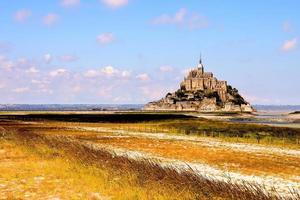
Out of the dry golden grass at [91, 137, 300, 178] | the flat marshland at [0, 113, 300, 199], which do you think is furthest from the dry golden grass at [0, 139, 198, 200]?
the dry golden grass at [91, 137, 300, 178]

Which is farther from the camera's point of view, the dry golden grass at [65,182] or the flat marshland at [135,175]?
the dry golden grass at [65,182]

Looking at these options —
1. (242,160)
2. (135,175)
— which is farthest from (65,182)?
(242,160)

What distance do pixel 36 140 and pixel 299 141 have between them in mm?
33939

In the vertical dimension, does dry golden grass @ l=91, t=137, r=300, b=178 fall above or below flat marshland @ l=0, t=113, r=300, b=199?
below

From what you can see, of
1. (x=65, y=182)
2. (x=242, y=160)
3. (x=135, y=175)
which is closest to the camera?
(x=135, y=175)

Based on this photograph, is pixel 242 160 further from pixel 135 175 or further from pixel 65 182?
pixel 135 175

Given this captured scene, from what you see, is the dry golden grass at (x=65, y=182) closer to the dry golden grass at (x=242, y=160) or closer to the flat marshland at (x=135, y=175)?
the flat marshland at (x=135, y=175)

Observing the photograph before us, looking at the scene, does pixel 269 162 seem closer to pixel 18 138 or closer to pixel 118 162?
pixel 118 162

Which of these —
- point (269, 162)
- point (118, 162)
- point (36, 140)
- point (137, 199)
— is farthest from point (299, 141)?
point (137, 199)

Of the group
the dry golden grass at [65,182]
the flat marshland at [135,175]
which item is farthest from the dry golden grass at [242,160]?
the dry golden grass at [65,182]

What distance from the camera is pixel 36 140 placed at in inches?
1556

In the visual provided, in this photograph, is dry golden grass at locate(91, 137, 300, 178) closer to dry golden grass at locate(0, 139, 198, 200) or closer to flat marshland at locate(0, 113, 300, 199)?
flat marshland at locate(0, 113, 300, 199)

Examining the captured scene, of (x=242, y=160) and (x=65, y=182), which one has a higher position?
(x=65, y=182)

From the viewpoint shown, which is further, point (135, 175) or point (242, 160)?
point (242, 160)
